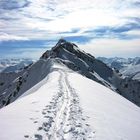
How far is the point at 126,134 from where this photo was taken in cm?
1617

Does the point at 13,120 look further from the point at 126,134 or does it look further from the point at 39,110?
the point at 126,134

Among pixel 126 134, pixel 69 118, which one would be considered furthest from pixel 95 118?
pixel 126 134

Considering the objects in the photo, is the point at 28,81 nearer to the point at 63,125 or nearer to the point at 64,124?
the point at 64,124

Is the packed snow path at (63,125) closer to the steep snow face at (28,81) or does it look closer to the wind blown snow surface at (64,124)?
the wind blown snow surface at (64,124)

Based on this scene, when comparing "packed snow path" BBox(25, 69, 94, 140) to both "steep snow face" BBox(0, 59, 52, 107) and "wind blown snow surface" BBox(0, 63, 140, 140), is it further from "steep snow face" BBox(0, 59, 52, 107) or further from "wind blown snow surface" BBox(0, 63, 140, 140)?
"steep snow face" BBox(0, 59, 52, 107)

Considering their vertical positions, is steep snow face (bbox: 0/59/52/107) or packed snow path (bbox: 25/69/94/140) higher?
packed snow path (bbox: 25/69/94/140)

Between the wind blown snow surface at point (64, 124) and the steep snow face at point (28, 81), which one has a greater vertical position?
the wind blown snow surface at point (64, 124)

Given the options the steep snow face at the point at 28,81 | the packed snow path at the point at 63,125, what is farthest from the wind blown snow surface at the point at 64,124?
the steep snow face at the point at 28,81

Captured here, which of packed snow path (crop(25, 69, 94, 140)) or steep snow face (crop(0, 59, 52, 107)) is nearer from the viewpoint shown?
packed snow path (crop(25, 69, 94, 140))

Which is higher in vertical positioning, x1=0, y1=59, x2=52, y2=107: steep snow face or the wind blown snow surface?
the wind blown snow surface

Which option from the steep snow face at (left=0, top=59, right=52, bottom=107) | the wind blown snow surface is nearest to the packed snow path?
the wind blown snow surface

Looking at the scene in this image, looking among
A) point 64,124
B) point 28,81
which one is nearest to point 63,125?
point 64,124

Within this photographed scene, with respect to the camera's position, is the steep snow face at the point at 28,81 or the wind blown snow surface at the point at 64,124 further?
the steep snow face at the point at 28,81

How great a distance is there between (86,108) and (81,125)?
19.4 feet
